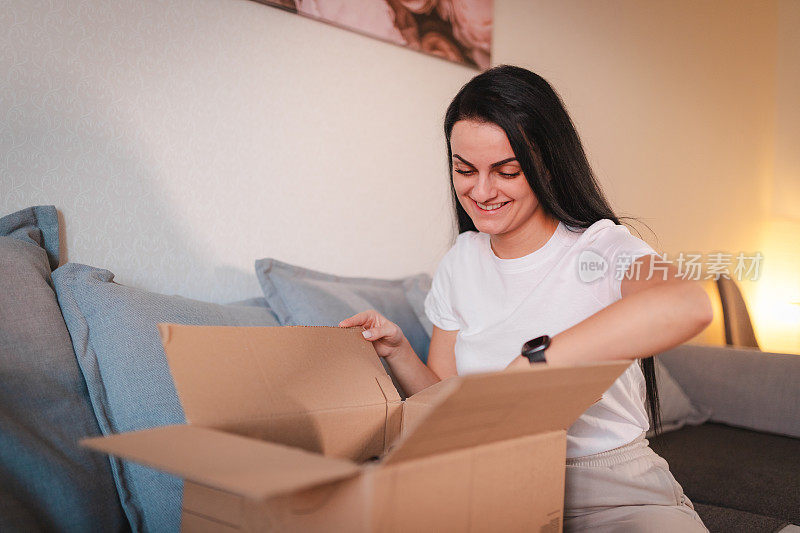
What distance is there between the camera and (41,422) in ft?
3.14

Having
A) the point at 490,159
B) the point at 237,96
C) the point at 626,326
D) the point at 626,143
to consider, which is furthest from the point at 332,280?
the point at 626,143

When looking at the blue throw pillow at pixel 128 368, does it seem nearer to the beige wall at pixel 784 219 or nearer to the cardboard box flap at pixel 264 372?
the cardboard box flap at pixel 264 372

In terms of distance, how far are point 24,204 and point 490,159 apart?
0.88 metres

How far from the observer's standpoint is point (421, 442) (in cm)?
62

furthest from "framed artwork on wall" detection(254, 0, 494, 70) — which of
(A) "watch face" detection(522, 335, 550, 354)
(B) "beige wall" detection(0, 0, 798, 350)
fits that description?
(A) "watch face" detection(522, 335, 550, 354)

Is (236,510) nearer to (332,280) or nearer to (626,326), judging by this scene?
(626,326)

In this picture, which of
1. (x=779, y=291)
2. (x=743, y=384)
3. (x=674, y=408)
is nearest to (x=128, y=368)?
(x=674, y=408)

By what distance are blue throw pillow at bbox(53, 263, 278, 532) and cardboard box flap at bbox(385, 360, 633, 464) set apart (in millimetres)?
552

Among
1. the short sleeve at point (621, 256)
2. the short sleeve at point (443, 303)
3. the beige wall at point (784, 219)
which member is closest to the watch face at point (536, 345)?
the short sleeve at point (621, 256)

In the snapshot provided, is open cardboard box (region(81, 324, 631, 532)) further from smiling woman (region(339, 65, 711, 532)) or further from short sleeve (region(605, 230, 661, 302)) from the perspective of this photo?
short sleeve (region(605, 230, 661, 302))

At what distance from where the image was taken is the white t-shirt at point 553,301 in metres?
1.03

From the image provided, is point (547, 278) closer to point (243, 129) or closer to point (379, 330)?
point (379, 330)

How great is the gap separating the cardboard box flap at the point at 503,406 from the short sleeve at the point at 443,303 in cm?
56

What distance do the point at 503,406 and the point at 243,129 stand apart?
115 cm
